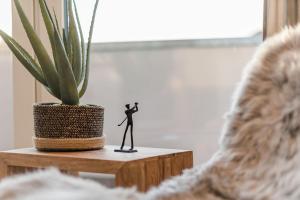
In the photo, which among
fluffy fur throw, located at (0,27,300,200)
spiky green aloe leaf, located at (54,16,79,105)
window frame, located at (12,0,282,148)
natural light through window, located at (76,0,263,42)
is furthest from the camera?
window frame, located at (12,0,282,148)

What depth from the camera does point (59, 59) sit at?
123 centimetres

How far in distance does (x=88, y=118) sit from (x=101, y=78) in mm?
475

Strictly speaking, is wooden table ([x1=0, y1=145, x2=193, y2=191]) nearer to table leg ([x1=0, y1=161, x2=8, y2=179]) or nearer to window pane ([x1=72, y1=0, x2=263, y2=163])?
table leg ([x1=0, y1=161, x2=8, y2=179])

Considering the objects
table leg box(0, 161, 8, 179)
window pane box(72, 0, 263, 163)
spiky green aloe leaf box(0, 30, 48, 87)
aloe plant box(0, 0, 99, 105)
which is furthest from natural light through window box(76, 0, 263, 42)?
table leg box(0, 161, 8, 179)

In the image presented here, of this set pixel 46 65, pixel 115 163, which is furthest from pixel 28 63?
pixel 115 163

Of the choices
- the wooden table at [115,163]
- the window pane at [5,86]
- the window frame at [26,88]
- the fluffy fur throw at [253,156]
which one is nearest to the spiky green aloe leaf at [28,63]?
the wooden table at [115,163]

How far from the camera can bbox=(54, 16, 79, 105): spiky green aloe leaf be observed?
1231 millimetres

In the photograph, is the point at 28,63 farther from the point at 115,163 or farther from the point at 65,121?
the point at 115,163

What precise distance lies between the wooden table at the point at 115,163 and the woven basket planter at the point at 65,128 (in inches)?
1.4

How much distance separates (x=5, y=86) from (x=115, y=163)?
0.99m

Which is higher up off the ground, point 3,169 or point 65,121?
point 65,121

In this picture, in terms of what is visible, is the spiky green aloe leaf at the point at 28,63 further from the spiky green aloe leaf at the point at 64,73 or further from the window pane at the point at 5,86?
the window pane at the point at 5,86

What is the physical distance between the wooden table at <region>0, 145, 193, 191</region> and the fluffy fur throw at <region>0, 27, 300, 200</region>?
364mm

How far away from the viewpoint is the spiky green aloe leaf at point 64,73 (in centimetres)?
123
